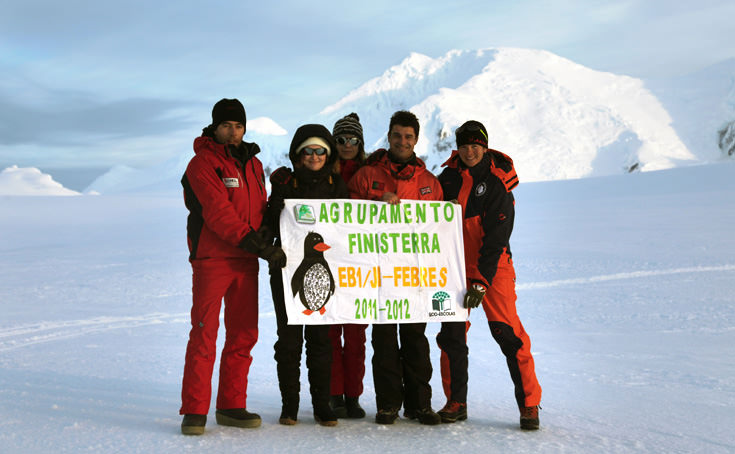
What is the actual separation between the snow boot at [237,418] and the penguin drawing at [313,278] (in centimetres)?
70

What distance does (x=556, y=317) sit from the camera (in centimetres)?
802

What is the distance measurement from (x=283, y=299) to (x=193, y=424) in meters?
0.87

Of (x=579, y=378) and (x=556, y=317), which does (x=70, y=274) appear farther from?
(x=579, y=378)

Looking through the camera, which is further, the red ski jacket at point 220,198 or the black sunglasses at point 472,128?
the black sunglasses at point 472,128

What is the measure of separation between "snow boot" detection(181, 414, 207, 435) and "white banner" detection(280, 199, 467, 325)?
82 cm

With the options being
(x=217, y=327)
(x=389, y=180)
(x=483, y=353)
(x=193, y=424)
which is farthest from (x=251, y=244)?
(x=483, y=353)

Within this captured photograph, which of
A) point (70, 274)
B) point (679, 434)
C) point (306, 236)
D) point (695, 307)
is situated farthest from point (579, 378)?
point (70, 274)

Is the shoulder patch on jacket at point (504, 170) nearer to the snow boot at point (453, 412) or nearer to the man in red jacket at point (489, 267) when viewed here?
the man in red jacket at point (489, 267)

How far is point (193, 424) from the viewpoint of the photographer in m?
3.93

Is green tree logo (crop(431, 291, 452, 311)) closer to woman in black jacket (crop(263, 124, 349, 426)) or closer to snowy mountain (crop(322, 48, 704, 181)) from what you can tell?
woman in black jacket (crop(263, 124, 349, 426))

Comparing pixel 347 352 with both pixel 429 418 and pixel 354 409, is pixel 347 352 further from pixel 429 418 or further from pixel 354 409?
pixel 429 418

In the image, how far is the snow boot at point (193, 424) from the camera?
3906 millimetres

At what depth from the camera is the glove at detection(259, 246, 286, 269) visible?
3.94 meters

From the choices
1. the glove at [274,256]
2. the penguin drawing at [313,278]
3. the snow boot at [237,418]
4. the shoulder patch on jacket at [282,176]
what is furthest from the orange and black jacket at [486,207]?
the snow boot at [237,418]
